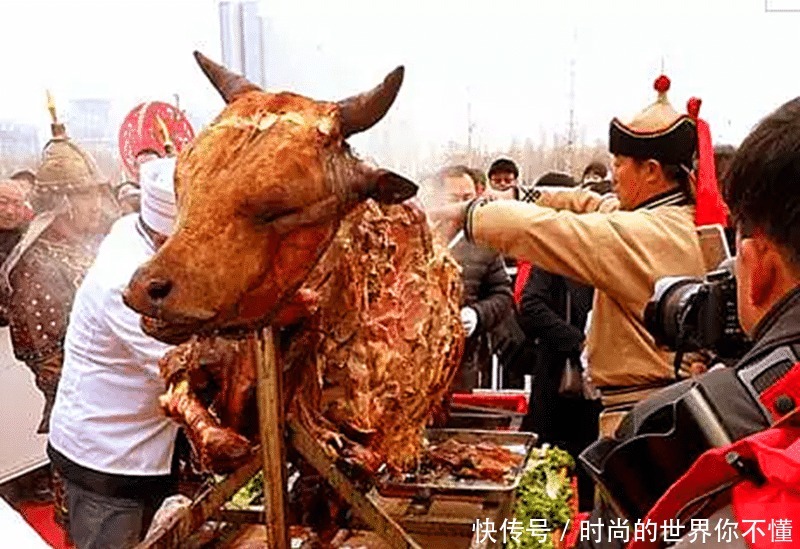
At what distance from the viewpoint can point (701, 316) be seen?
53.2 inches

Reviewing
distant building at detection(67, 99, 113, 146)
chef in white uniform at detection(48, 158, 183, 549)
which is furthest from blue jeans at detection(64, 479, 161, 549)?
distant building at detection(67, 99, 113, 146)

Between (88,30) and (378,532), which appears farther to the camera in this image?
(88,30)

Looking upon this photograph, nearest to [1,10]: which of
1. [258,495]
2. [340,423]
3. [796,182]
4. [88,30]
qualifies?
[88,30]

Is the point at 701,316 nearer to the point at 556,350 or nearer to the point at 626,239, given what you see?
the point at 626,239

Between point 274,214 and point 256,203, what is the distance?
3 centimetres

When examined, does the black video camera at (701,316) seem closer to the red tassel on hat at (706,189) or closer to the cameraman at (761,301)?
the cameraman at (761,301)

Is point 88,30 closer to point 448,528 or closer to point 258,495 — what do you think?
point 258,495

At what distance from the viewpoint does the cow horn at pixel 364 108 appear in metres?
1.19

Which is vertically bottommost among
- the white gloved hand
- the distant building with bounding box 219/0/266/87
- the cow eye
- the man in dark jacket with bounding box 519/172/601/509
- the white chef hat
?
the man in dark jacket with bounding box 519/172/601/509

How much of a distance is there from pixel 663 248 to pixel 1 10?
9.60 ft

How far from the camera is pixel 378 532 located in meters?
1.36

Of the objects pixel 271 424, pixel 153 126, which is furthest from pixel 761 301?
pixel 153 126

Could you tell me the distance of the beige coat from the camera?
7.02ft

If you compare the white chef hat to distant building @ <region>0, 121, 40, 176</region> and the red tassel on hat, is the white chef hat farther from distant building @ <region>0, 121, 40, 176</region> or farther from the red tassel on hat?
distant building @ <region>0, 121, 40, 176</region>
